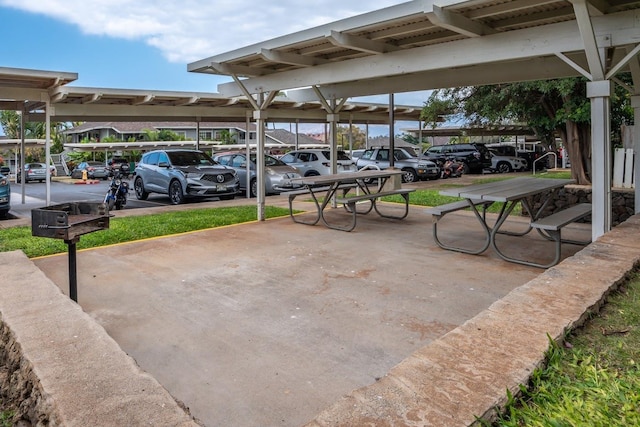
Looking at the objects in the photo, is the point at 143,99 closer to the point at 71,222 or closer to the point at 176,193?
the point at 176,193

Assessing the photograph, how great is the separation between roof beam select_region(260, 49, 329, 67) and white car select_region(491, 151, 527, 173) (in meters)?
20.5

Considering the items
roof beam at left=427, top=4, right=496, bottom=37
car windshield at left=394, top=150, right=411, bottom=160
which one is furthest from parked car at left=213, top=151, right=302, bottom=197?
roof beam at left=427, top=4, right=496, bottom=37

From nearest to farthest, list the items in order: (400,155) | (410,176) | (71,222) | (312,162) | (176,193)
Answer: (71,222) → (176,193) → (312,162) → (410,176) → (400,155)

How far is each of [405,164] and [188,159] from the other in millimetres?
9568

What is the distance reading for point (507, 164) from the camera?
26.5 meters

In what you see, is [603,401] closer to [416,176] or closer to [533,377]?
[533,377]

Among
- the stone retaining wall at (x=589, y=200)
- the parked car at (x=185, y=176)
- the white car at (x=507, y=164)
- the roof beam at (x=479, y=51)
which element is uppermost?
the roof beam at (x=479, y=51)

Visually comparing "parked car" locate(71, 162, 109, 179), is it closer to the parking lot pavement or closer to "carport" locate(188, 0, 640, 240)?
"carport" locate(188, 0, 640, 240)

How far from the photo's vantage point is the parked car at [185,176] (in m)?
13.3

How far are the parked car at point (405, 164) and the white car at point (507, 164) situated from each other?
24.5 ft

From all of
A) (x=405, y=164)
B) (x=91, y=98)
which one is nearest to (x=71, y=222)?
(x=91, y=98)

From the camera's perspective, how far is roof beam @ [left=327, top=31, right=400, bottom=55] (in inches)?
271

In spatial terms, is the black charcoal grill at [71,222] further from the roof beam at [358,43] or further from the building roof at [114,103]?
the building roof at [114,103]

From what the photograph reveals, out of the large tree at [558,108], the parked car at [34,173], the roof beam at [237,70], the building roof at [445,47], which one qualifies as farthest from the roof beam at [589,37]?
the parked car at [34,173]
